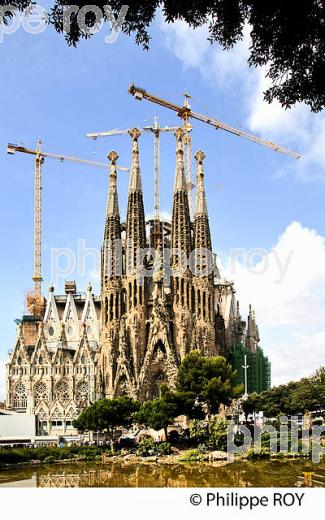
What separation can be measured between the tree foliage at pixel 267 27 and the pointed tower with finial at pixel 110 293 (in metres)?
50.7

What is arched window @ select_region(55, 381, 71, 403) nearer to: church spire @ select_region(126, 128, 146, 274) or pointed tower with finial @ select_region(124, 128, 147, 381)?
pointed tower with finial @ select_region(124, 128, 147, 381)

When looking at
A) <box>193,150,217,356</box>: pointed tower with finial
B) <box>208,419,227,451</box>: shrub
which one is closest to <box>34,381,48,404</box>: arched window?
<box>193,150,217,356</box>: pointed tower with finial

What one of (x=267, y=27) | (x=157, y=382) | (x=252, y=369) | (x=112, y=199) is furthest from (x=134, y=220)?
(x=267, y=27)

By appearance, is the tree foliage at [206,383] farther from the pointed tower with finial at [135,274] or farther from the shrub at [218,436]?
the pointed tower with finial at [135,274]

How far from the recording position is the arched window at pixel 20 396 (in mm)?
63188

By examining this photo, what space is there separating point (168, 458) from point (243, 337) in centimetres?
4108

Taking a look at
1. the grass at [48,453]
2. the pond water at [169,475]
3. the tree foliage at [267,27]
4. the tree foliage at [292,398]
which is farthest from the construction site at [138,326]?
the tree foliage at [267,27]

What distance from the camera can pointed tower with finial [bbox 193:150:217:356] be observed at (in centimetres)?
5816

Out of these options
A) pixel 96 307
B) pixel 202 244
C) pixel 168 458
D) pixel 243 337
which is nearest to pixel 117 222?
pixel 202 244

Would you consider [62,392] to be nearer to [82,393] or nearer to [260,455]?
[82,393]

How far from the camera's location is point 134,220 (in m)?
59.7

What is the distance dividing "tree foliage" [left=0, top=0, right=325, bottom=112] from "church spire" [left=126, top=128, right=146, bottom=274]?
5098 centimetres

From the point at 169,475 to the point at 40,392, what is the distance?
131 feet
